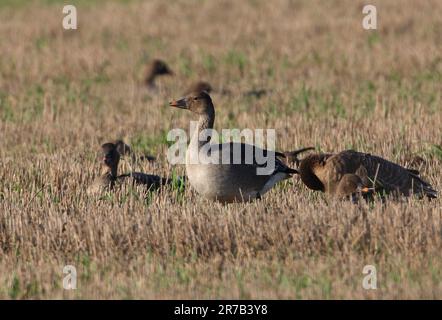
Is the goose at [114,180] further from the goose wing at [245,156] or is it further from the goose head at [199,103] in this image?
the goose wing at [245,156]

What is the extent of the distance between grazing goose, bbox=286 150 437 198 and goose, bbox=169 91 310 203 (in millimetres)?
265

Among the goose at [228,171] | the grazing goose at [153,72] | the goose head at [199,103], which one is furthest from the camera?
the grazing goose at [153,72]

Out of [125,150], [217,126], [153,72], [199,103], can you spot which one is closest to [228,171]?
[199,103]

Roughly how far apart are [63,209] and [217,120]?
591 cm

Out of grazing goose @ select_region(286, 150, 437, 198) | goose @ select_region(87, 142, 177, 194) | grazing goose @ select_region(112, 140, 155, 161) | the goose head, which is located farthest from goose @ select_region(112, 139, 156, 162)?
grazing goose @ select_region(286, 150, 437, 198)

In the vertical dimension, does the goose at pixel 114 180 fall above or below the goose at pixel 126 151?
below

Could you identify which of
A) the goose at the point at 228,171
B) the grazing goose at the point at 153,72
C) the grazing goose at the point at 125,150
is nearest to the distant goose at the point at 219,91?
→ the grazing goose at the point at 153,72

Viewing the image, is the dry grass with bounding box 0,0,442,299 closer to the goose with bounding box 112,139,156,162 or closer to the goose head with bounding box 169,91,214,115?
the goose with bounding box 112,139,156,162

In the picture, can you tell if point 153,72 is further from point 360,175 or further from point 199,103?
point 360,175

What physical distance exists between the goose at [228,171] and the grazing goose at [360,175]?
0.26 m

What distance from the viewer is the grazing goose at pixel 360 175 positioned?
31.3ft

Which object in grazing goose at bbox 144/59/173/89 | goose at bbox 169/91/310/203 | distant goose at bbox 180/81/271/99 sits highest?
grazing goose at bbox 144/59/173/89

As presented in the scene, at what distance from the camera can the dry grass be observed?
765 centimetres
